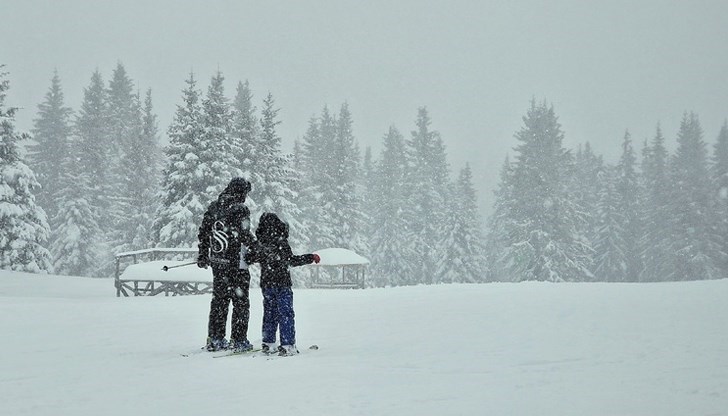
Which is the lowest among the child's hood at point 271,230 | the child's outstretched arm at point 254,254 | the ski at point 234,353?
the ski at point 234,353

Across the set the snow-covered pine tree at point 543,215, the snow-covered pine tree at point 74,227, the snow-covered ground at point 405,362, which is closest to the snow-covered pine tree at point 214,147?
the snow-covered ground at point 405,362

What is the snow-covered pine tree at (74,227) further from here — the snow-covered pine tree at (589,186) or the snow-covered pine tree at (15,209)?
the snow-covered pine tree at (589,186)

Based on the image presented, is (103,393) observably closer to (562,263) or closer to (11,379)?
(11,379)

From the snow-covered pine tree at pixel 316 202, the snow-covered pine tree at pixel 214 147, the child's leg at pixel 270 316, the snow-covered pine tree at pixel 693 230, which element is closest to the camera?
the child's leg at pixel 270 316

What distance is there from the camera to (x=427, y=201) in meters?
53.2

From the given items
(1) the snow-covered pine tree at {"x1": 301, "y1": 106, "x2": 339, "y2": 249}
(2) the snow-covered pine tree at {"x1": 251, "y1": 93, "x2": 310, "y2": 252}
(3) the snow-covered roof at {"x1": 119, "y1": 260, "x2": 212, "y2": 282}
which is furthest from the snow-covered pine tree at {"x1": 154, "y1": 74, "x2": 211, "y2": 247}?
(1) the snow-covered pine tree at {"x1": 301, "y1": 106, "x2": 339, "y2": 249}

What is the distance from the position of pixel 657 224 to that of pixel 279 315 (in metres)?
47.2

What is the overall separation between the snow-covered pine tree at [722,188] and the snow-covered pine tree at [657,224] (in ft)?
11.3

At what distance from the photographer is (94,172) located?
1813 inches

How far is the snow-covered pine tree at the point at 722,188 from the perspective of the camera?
4484 cm

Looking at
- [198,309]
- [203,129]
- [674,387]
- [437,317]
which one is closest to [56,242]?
[203,129]

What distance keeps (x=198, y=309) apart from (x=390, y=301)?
4606 mm

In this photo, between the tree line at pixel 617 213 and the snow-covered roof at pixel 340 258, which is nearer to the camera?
the snow-covered roof at pixel 340 258

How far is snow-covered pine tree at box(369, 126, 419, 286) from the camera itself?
167 feet
